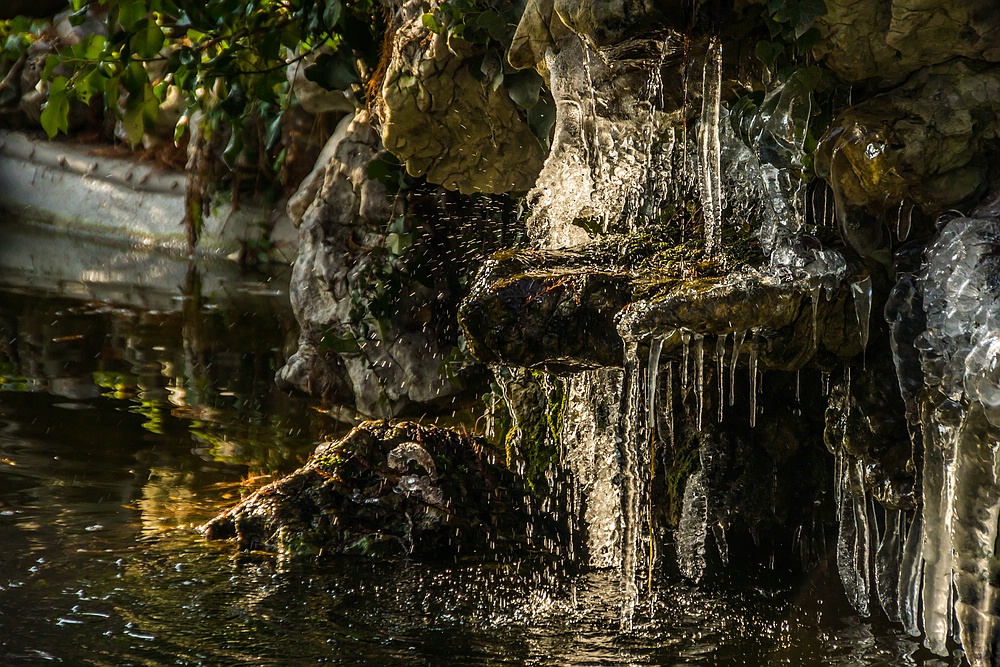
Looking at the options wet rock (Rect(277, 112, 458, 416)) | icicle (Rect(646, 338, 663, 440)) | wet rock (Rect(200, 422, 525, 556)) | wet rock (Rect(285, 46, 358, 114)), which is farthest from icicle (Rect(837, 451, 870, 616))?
wet rock (Rect(285, 46, 358, 114))

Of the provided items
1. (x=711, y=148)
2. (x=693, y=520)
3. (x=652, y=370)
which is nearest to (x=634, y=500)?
(x=693, y=520)

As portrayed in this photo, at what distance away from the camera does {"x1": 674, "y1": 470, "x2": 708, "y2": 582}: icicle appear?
372 centimetres

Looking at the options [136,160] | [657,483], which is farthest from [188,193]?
[657,483]

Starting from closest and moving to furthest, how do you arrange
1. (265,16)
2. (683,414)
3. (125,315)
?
(683,414) < (265,16) < (125,315)

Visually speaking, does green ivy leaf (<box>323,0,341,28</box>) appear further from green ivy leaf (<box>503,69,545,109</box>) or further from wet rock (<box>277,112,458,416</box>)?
wet rock (<box>277,112,458,416</box>)

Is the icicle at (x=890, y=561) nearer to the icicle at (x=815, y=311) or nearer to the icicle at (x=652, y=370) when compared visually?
the icicle at (x=815, y=311)

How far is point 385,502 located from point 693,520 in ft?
3.31

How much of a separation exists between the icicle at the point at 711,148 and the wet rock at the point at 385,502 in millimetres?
1202

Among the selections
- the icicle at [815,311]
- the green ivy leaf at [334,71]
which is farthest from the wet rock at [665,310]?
the green ivy leaf at [334,71]

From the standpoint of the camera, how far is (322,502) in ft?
12.6

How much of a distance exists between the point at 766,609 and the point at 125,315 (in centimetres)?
519

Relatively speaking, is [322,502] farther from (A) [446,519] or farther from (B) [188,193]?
(B) [188,193]

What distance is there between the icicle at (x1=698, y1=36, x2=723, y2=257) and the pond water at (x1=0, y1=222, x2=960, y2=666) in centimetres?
106

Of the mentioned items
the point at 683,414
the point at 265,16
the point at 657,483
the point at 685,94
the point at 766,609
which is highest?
the point at 265,16
